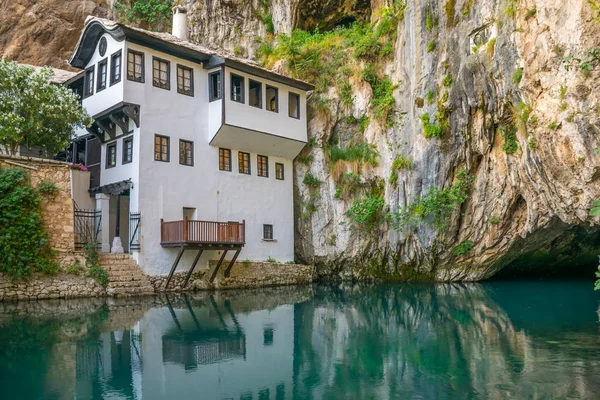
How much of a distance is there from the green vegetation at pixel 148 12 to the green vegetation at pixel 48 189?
21.7 meters

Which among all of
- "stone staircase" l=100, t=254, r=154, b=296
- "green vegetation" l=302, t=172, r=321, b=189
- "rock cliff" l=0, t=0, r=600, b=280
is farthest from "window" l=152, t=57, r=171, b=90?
"green vegetation" l=302, t=172, r=321, b=189

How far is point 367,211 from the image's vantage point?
27.4 m

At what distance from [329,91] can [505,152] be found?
11.1m

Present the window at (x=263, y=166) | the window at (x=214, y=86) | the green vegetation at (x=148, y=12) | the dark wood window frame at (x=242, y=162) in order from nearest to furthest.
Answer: the window at (x=214, y=86) < the dark wood window frame at (x=242, y=162) < the window at (x=263, y=166) < the green vegetation at (x=148, y=12)

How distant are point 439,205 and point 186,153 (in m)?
11.6

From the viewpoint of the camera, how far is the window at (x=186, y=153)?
80.4 feet

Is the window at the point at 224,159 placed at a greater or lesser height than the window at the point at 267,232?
greater

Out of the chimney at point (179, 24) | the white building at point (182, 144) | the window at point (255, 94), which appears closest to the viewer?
the white building at point (182, 144)

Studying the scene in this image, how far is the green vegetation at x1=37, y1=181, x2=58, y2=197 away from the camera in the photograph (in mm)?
20281

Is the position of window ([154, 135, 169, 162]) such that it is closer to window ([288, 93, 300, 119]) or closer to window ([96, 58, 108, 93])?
window ([96, 58, 108, 93])

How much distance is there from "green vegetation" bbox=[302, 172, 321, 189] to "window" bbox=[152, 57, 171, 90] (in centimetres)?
890

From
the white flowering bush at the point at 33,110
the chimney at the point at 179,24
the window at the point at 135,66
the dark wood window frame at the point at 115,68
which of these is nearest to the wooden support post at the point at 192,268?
the white flowering bush at the point at 33,110

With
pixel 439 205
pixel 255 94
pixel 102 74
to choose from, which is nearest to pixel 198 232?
pixel 255 94

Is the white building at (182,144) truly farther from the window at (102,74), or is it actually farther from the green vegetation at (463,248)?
the green vegetation at (463,248)
